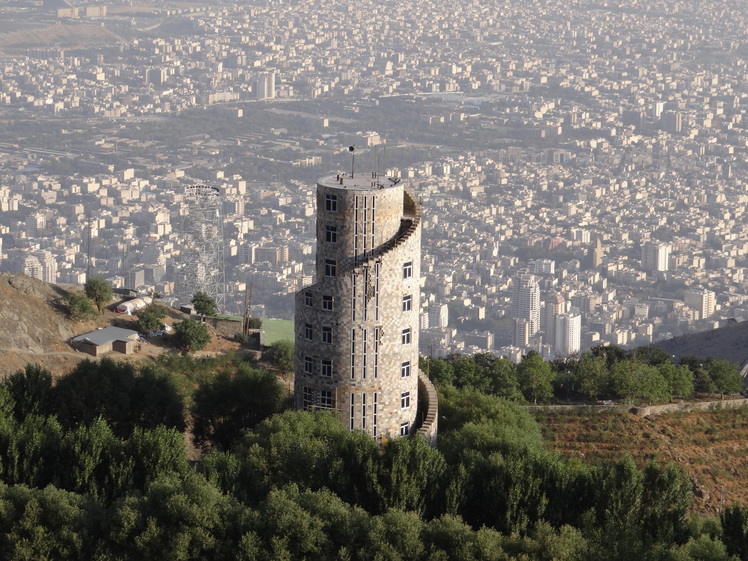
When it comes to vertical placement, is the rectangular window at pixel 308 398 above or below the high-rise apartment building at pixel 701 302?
above

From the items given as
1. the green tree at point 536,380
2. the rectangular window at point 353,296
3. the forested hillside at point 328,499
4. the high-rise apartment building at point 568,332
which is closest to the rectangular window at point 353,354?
the rectangular window at point 353,296

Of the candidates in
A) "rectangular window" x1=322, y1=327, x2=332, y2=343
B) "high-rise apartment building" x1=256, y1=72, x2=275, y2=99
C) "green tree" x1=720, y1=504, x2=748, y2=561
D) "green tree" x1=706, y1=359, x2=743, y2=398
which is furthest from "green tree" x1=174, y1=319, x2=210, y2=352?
"high-rise apartment building" x1=256, y1=72, x2=275, y2=99

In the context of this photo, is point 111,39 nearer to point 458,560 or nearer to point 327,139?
point 327,139

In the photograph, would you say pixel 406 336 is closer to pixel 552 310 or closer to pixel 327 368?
pixel 327 368

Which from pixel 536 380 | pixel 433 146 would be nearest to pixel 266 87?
pixel 433 146

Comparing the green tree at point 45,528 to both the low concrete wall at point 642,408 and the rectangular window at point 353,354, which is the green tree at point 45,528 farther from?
the low concrete wall at point 642,408

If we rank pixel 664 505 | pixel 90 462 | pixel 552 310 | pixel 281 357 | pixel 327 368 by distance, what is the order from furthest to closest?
1. pixel 552 310
2. pixel 281 357
3. pixel 327 368
4. pixel 90 462
5. pixel 664 505

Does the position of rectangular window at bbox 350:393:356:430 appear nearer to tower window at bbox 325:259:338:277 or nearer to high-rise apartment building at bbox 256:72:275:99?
tower window at bbox 325:259:338:277
